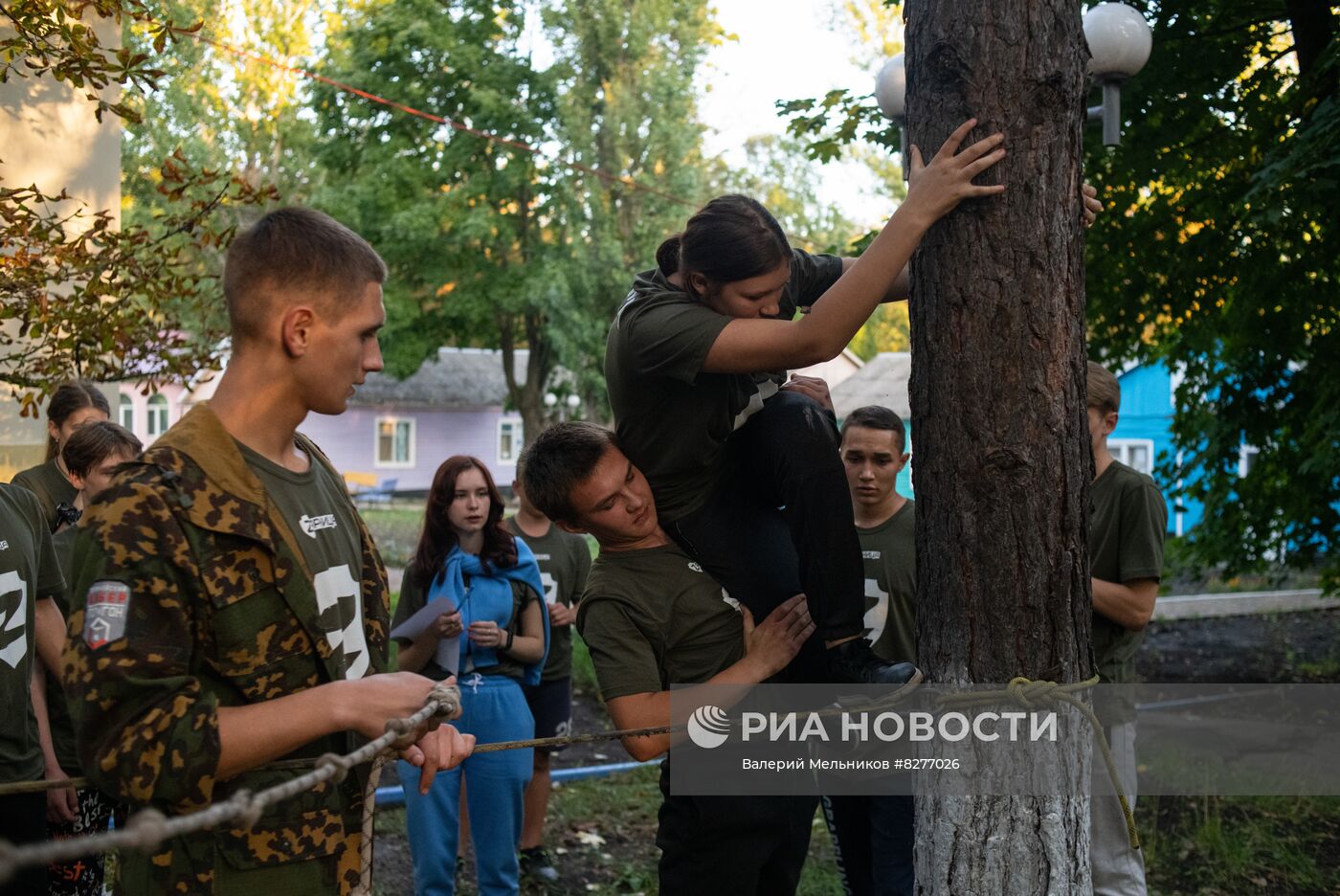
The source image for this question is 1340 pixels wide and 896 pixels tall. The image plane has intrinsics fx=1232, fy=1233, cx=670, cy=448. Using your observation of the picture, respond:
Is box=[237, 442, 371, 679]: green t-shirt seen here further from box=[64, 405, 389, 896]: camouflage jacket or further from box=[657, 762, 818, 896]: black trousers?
box=[657, 762, 818, 896]: black trousers

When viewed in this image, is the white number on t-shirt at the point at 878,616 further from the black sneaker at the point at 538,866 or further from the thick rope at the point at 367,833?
the thick rope at the point at 367,833

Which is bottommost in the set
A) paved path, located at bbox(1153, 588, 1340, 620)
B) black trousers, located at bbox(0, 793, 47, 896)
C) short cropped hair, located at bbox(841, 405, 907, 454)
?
paved path, located at bbox(1153, 588, 1340, 620)

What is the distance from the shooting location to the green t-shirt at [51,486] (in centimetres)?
480

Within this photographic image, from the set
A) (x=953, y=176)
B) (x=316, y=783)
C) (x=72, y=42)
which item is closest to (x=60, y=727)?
(x=72, y=42)

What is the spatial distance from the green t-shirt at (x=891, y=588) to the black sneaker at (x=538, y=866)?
7.65 ft

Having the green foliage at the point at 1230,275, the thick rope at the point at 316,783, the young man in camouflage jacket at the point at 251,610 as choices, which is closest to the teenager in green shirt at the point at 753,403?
the thick rope at the point at 316,783

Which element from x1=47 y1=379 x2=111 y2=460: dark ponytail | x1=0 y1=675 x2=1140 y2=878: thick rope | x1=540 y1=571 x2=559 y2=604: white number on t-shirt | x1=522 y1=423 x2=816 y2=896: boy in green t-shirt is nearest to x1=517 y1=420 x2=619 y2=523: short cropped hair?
x1=522 y1=423 x2=816 y2=896: boy in green t-shirt

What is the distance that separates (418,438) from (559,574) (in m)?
38.0

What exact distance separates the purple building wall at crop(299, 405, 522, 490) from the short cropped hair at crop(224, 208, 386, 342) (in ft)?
126

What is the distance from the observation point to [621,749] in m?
9.27

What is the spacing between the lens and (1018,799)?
2.57 meters

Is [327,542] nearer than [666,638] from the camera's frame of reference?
Yes

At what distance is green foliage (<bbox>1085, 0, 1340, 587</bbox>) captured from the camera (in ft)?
24.9

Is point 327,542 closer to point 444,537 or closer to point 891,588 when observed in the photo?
point 891,588
